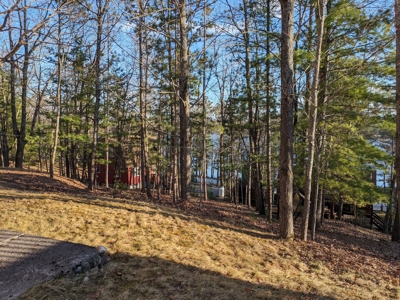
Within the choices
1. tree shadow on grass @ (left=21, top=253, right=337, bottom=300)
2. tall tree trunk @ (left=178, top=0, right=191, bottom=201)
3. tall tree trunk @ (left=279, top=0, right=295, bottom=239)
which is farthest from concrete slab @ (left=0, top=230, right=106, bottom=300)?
tall tree trunk @ (left=178, top=0, right=191, bottom=201)

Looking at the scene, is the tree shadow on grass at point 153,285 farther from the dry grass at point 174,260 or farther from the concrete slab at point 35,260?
the concrete slab at point 35,260

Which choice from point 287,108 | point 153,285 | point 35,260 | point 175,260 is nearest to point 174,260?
point 175,260

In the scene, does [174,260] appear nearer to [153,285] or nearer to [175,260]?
[175,260]

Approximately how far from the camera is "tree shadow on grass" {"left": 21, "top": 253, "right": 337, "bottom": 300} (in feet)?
10.3

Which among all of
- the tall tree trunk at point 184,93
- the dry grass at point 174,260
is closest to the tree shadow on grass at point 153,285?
the dry grass at point 174,260

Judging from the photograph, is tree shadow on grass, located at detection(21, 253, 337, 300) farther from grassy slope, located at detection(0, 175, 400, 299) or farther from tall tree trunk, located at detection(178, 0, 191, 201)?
tall tree trunk, located at detection(178, 0, 191, 201)

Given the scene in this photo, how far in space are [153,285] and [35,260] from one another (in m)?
1.63

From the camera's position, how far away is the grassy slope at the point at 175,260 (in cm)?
346

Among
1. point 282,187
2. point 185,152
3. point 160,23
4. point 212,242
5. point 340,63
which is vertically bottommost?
point 212,242

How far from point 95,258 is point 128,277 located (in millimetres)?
573

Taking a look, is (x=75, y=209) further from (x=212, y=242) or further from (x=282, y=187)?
(x=282, y=187)

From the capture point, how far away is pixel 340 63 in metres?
7.47

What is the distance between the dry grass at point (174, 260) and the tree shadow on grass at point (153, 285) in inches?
0.4

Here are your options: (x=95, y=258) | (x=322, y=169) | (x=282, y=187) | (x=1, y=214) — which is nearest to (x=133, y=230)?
(x=95, y=258)
